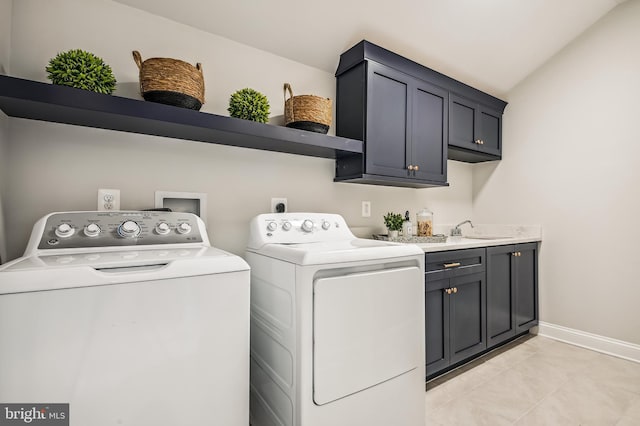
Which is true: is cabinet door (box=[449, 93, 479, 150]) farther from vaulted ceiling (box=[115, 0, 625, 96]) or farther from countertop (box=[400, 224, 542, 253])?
countertop (box=[400, 224, 542, 253])

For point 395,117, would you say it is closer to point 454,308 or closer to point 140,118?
point 454,308

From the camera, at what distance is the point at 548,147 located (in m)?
2.79

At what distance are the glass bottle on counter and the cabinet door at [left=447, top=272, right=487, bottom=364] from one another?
0.47m

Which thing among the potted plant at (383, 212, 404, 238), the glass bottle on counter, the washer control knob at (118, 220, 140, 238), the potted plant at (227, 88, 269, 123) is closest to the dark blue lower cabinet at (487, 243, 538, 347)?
the glass bottle on counter

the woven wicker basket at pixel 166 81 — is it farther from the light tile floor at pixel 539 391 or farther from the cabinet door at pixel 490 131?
the cabinet door at pixel 490 131

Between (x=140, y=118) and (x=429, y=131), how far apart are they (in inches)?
76.1

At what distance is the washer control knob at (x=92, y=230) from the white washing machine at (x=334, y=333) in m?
0.68

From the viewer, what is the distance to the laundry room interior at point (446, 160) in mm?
1388

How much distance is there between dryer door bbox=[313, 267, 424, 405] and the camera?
4.03 ft

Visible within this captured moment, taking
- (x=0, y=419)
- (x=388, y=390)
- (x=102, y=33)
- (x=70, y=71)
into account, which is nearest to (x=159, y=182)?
(x=70, y=71)

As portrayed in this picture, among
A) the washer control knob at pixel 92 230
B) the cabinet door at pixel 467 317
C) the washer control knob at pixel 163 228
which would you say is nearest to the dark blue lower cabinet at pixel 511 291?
the cabinet door at pixel 467 317

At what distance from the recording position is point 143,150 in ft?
5.09

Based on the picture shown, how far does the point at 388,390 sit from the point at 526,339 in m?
2.06

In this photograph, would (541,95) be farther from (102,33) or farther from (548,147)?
(102,33)
